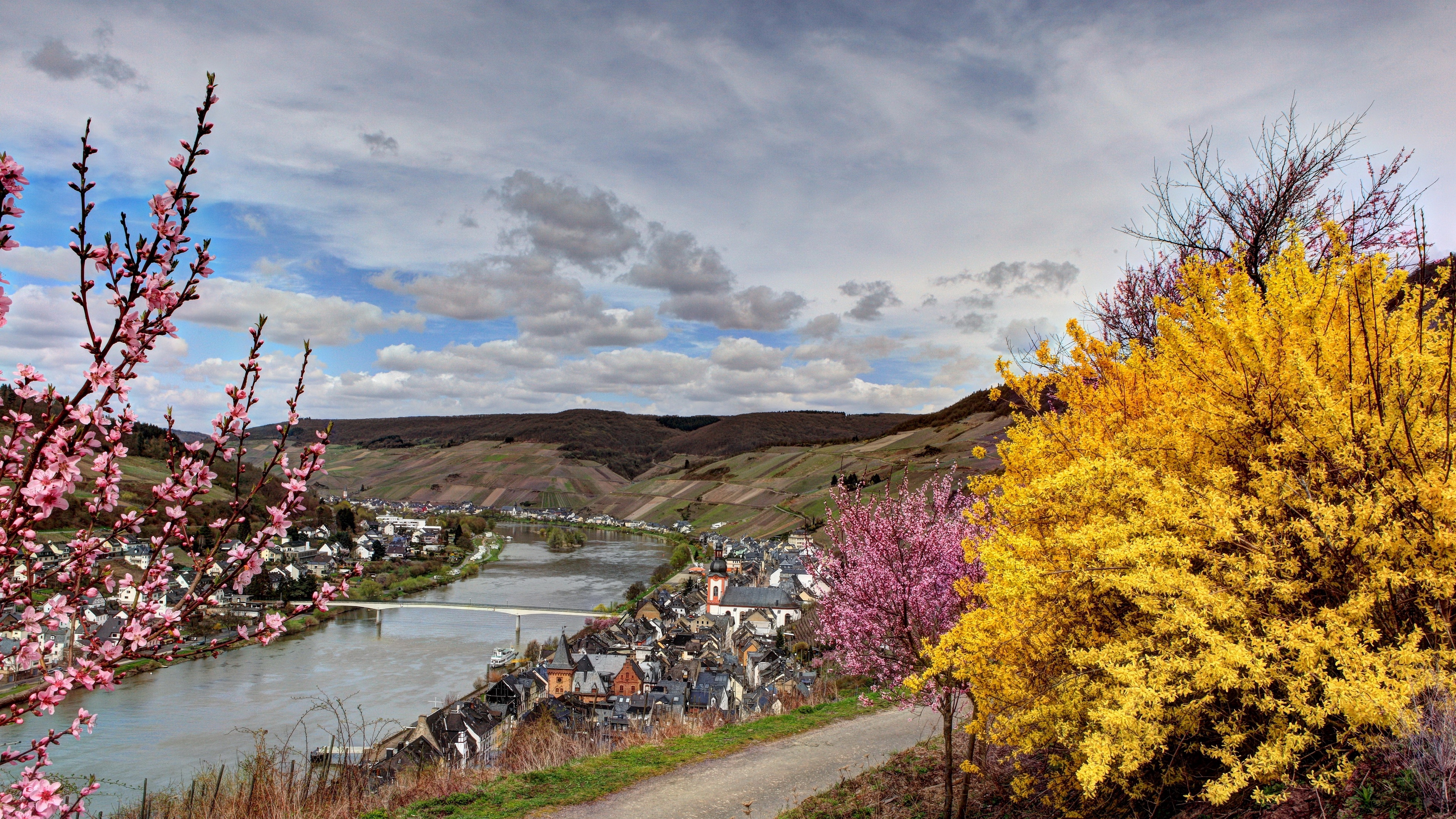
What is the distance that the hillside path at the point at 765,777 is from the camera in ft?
32.0

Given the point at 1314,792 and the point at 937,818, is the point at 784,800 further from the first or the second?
the point at 1314,792

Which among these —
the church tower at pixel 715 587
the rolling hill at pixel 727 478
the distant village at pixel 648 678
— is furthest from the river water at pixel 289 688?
the rolling hill at pixel 727 478

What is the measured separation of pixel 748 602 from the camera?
5447 centimetres

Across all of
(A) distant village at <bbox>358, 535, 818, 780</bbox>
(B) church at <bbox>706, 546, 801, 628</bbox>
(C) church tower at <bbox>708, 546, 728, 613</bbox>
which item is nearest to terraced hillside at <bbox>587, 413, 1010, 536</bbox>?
(B) church at <bbox>706, 546, 801, 628</bbox>

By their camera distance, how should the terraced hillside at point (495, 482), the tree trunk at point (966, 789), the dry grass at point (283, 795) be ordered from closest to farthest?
the tree trunk at point (966, 789), the dry grass at point (283, 795), the terraced hillside at point (495, 482)

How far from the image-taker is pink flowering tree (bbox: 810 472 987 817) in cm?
907

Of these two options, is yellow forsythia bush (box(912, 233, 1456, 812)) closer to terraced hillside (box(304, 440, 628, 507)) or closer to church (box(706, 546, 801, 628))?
church (box(706, 546, 801, 628))

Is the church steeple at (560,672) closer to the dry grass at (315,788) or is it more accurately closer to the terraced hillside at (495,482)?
the dry grass at (315,788)

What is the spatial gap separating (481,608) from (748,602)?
20.3 m

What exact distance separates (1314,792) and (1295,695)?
2.31 ft

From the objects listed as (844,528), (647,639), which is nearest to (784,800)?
(844,528)

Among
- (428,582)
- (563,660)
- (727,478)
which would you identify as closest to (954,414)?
(727,478)

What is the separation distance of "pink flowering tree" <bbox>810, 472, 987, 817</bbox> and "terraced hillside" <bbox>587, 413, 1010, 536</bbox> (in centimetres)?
4973

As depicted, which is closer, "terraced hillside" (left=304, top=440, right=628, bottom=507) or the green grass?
the green grass
